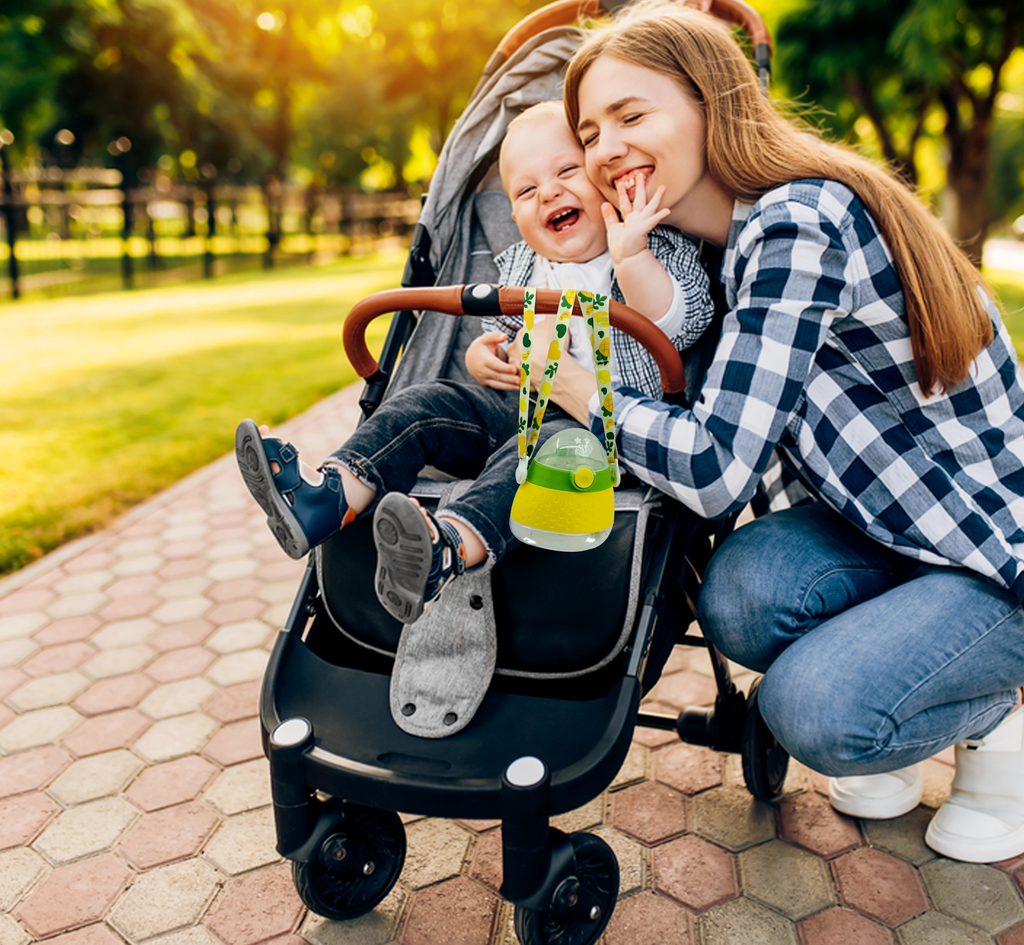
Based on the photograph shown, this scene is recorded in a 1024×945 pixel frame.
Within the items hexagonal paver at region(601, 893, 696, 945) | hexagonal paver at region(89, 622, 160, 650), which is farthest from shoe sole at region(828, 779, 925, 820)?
hexagonal paver at region(89, 622, 160, 650)

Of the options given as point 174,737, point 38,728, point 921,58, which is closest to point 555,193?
point 174,737

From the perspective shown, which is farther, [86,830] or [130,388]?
[130,388]

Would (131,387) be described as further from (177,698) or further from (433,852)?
(433,852)

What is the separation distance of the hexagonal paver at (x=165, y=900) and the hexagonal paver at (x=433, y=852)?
447 mm

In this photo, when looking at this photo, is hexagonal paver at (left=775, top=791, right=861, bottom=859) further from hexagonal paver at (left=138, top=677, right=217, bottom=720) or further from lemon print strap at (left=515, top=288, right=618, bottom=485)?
hexagonal paver at (left=138, top=677, right=217, bottom=720)

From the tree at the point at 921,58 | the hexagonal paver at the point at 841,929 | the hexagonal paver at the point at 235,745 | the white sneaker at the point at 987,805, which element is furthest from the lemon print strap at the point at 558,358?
the tree at the point at 921,58

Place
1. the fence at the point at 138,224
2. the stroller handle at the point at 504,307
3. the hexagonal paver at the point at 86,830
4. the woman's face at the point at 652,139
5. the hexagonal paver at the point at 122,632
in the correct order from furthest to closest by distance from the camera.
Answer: the fence at the point at 138,224
the hexagonal paver at the point at 122,632
the hexagonal paver at the point at 86,830
the woman's face at the point at 652,139
the stroller handle at the point at 504,307

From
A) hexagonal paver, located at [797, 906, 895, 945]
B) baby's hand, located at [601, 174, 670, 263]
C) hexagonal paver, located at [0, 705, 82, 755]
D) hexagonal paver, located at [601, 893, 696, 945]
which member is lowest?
hexagonal paver, located at [0, 705, 82, 755]

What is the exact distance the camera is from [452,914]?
6.24 ft

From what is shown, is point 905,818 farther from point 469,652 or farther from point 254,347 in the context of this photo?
point 254,347

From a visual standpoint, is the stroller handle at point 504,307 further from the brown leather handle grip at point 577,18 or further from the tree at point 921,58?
the tree at point 921,58

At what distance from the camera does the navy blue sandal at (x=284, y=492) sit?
5.43 ft

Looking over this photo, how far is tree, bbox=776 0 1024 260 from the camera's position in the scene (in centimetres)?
942

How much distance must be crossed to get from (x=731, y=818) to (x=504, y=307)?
143 cm
